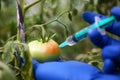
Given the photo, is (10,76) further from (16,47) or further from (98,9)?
(98,9)

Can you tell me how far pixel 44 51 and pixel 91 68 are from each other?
0.17 metres

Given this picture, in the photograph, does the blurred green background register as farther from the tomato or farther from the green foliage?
the tomato

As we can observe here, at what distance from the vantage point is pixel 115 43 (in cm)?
66

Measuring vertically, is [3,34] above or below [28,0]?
below

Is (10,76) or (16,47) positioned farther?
(16,47)

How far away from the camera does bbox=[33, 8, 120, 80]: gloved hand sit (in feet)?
2.00

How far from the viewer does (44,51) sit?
32.0 inches

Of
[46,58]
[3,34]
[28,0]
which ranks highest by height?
[28,0]

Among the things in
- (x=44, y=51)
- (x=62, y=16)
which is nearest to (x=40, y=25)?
(x=44, y=51)

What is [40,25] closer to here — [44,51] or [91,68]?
[44,51]

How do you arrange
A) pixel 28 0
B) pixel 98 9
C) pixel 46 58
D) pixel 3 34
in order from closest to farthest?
pixel 46 58 → pixel 28 0 → pixel 98 9 → pixel 3 34

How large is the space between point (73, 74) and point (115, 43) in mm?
101

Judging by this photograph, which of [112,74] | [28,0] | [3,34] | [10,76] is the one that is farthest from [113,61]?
[3,34]

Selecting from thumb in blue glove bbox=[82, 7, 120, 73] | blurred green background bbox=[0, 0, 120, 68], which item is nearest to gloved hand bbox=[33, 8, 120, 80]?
thumb in blue glove bbox=[82, 7, 120, 73]
